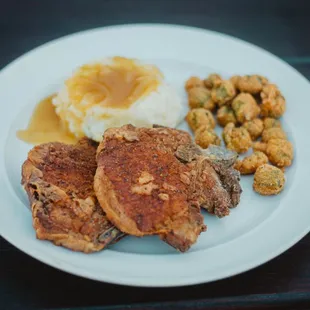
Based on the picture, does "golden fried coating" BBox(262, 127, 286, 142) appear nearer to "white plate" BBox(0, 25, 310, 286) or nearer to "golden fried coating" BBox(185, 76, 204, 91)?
"white plate" BBox(0, 25, 310, 286)

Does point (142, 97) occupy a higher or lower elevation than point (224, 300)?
higher

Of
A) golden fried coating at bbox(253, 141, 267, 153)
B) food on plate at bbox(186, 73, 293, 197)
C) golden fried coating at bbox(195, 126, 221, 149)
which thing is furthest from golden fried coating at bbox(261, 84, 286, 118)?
golden fried coating at bbox(195, 126, 221, 149)

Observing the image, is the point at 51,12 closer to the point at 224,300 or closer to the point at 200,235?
the point at 200,235

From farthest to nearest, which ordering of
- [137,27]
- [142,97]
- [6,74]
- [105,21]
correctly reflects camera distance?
[105,21] → [137,27] → [6,74] → [142,97]

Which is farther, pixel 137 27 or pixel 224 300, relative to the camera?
pixel 137 27

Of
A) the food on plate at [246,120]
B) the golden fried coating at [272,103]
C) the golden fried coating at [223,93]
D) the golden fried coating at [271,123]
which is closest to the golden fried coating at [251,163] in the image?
the food on plate at [246,120]

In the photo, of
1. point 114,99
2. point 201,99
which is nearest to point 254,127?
point 201,99

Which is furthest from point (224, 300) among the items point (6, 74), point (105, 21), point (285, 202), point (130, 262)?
point (105, 21)

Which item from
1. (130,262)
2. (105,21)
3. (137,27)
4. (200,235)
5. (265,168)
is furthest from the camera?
(105,21)
